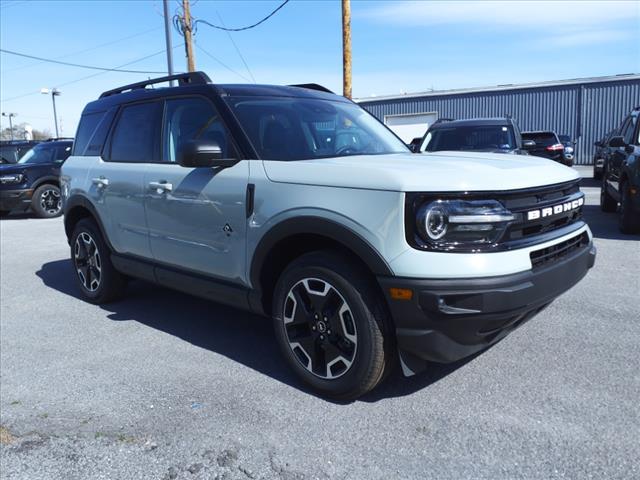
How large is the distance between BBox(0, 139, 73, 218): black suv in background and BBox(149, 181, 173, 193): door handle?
1002cm

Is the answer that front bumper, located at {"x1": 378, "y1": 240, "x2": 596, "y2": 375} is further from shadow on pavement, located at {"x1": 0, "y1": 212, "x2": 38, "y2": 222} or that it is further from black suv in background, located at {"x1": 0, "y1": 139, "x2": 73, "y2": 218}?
shadow on pavement, located at {"x1": 0, "y1": 212, "x2": 38, "y2": 222}

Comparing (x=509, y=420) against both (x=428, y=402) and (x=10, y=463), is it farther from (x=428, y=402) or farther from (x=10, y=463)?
(x=10, y=463)

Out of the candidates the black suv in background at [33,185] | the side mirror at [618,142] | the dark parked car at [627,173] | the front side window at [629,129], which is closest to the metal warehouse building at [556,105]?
the front side window at [629,129]

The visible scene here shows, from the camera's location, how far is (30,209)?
13156 millimetres

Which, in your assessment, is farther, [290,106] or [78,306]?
[78,306]

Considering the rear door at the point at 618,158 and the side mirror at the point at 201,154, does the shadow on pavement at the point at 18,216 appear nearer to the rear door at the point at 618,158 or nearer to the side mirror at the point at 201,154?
the side mirror at the point at 201,154

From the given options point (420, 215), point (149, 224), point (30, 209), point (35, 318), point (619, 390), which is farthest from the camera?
point (30, 209)

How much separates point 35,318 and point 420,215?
13.5 feet

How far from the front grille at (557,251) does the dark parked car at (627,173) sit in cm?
450

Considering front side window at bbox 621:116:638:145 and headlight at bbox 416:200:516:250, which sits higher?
front side window at bbox 621:116:638:145

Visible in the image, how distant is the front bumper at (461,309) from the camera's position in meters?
2.75

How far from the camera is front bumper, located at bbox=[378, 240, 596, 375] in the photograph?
2748 millimetres

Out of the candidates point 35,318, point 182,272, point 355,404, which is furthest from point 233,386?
point 35,318

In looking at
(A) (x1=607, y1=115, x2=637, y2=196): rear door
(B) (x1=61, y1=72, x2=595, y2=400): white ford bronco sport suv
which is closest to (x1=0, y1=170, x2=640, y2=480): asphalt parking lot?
(B) (x1=61, y1=72, x2=595, y2=400): white ford bronco sport suv
